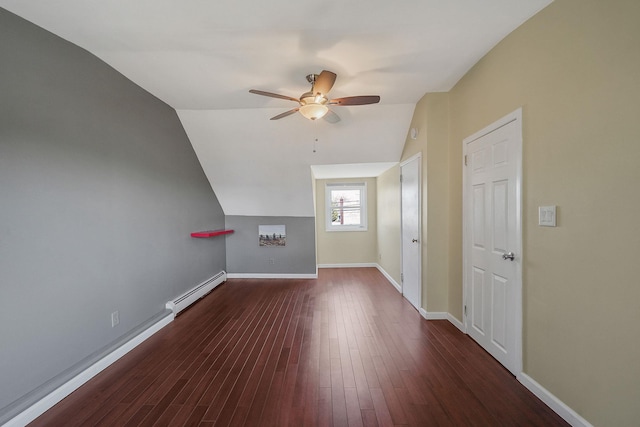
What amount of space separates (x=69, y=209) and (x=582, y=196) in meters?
3.64

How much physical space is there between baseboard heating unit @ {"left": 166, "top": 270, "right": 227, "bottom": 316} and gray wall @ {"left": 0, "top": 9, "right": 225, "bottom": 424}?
0.28 meters

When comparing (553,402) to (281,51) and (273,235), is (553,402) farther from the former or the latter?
(273,235)

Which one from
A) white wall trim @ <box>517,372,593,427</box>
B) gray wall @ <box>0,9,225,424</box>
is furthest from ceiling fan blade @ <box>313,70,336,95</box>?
white wall trim @ <box>517,372,593,427</box>

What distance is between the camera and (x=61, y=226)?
69.3 inches

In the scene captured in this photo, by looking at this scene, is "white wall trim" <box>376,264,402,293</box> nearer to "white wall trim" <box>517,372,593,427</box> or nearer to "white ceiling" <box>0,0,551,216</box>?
"white wall trim" <box>517,372,593,427</box>

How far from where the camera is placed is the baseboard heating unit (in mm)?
3059

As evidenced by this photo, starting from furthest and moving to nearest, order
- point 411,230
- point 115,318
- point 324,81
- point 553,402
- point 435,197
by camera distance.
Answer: point 411,230, point 435,197, point 115,318, point 324,81, point 553,402

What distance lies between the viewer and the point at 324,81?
1928 mm

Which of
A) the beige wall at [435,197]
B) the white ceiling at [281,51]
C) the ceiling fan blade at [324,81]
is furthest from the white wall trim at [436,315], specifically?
the ceiling fan blade at [324,81]

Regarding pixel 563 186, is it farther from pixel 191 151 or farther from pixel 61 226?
pixel 191 151

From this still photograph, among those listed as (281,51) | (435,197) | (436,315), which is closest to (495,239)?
(435,197)

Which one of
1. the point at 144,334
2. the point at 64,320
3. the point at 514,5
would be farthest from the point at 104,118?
the point at 514,5

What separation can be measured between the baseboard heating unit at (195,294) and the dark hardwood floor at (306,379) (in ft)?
0.82

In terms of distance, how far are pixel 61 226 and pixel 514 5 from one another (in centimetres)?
369
